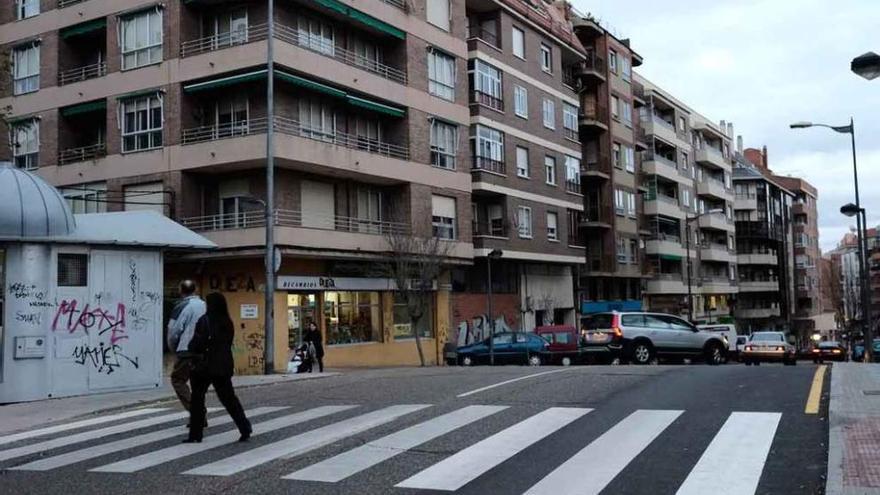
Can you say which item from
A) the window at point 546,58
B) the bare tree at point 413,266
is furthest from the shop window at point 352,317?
the window at point 546,58

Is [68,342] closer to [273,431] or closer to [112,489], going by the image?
[273,431]

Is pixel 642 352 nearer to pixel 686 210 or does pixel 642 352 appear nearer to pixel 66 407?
pixel 66 407

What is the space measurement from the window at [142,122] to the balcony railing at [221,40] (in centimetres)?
181

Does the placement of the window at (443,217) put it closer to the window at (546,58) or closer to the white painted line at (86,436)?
the window at (546,58)

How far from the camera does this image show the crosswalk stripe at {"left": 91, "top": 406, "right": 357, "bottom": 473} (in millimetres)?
7898

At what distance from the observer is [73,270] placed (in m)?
15.7

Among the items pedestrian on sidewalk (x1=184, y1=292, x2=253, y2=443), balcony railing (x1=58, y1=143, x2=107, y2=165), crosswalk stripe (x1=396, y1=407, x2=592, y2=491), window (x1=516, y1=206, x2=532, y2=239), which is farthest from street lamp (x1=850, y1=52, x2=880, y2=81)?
window (x1=516, y1=206, x2=532, y2=239)

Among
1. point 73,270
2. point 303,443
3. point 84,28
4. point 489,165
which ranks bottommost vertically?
point 303,443

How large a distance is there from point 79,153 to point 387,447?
2595cm

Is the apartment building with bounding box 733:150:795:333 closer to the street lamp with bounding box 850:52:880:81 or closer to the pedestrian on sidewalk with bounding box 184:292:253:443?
Result: the street lamp with bounding box 850:52:880:81

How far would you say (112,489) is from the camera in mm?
6969

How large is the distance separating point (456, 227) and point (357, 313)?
6263 millimetres

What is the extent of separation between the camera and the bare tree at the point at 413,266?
2952cm

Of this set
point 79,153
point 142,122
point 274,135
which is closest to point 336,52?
point 274,135
